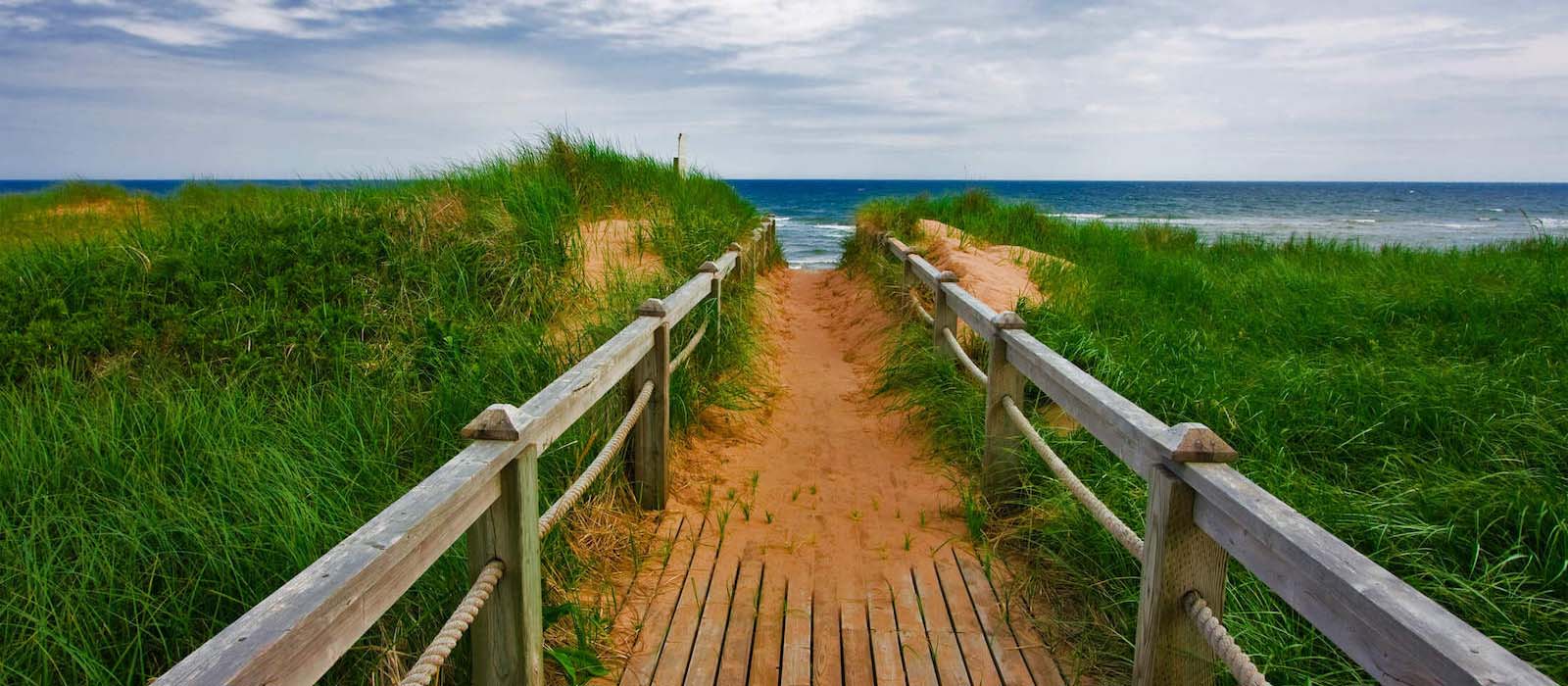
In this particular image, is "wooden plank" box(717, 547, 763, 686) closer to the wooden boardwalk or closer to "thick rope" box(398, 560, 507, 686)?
the wooden boardwalk

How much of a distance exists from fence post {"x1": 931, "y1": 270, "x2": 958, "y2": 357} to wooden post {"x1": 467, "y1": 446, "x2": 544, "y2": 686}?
13.5 feet

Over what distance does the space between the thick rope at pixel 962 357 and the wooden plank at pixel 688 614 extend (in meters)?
→ 1.81

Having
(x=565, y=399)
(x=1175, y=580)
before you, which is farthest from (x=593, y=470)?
(x=1175, y=580)

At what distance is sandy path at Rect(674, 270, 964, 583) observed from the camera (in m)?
4.14

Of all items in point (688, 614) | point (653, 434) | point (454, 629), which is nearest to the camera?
point (454, 629)

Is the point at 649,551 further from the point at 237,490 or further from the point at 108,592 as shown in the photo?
the point at 108,592

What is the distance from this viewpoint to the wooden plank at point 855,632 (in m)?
3.06

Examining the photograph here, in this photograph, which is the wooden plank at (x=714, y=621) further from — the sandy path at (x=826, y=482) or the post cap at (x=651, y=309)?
the post cap at (x=651, y=309)

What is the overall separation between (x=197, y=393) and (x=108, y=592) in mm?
2236

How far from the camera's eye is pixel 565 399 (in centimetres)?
289

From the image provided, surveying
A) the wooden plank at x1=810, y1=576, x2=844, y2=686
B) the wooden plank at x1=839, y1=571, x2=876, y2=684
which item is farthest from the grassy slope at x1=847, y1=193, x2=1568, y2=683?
the wooden plank at x1=810, y1=576, x2=844, y2=686

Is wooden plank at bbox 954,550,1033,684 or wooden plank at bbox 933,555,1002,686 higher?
wooden plank at bbox 954,550,1033,684

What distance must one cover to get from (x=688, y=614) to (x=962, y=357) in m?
2.69

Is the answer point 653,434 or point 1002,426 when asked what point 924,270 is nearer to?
point 1002,426
